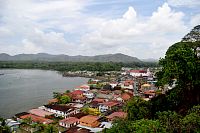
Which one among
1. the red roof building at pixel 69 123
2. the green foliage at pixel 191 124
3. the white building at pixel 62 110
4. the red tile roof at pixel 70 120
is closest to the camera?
the green foliage at pixel 191 124

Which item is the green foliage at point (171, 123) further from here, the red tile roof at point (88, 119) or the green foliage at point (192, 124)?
the red tile roof at point (88, 119)

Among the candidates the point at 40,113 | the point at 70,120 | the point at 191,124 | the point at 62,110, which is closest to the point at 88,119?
the point at 70,120

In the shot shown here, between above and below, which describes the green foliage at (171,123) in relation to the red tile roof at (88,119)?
above

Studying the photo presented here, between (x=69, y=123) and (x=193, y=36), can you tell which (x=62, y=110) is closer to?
(x=69, y=123)

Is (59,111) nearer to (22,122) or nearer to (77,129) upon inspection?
(22,122)

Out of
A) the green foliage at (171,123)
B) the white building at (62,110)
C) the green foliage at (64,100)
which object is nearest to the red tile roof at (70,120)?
the white building at (62,110)

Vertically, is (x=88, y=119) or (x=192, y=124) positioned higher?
(x=192, y=124)

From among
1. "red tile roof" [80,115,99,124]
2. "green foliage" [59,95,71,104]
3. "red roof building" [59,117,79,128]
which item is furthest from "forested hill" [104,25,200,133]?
"green foliage" [59,95,71,104]

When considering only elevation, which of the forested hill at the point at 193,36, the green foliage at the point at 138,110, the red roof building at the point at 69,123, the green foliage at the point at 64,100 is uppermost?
the forested hill at the point at 193,36

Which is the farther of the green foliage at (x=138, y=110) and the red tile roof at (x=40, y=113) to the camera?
the red tile roof at (x=40, y=113)

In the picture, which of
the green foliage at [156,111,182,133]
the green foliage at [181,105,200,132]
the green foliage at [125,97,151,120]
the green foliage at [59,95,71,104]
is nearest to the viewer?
the green foliage at [181,105,200,132]

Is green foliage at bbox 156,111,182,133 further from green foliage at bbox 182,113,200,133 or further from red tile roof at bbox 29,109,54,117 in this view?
red tile roof at bbox 29,109,54,117

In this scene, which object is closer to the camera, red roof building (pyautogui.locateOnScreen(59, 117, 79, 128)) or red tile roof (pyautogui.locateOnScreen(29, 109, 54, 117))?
red roof building (pyautogui.locateOnScreen(59, 117, 79, 128))

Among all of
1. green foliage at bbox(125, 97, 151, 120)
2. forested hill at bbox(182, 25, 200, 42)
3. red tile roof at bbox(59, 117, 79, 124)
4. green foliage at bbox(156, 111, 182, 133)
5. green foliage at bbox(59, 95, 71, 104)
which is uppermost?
forested hill at bbox(182, 25, 200, 42)
